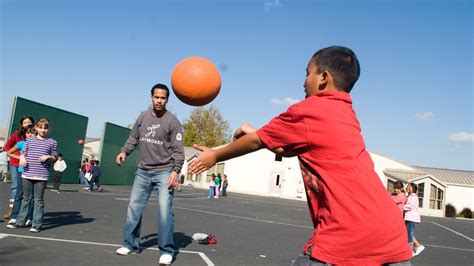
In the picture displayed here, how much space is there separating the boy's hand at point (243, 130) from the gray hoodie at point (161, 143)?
300 centimetres

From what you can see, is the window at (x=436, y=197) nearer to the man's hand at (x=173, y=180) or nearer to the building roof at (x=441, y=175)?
the building roof at (x=441, y=175)

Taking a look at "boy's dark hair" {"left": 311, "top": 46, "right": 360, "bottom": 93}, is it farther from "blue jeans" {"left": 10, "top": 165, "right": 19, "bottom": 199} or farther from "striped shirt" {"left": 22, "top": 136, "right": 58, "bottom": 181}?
"blue jeans" {"left": 10, "top": 165, "right": 19, "bottom": 199}

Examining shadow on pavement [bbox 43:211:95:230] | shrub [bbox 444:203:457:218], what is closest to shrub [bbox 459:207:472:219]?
shrub [bbox 444:203:457:218]

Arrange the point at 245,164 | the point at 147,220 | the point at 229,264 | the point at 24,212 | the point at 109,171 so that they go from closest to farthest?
1. the point at 229,264
2. the point at 24,212
3. the point at 147,220
4. the point at 109,171
5. the point at 245,164

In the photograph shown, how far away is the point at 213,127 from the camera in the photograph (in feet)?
203

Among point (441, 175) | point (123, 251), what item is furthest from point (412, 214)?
point (441, 175)

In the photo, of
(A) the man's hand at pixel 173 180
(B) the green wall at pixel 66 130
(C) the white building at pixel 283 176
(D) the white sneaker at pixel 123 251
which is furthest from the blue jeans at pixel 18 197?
(C) the white building at pixel 283 176

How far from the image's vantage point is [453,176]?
5219 cm

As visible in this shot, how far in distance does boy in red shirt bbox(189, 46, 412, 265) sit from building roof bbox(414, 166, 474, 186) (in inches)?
2028

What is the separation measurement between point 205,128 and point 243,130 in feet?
196

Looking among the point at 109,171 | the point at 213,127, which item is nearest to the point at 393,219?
the point at 109,171

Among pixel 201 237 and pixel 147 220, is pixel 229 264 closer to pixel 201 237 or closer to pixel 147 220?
pixel 201 237

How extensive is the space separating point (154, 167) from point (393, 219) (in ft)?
12.5

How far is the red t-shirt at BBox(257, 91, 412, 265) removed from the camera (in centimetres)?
223
